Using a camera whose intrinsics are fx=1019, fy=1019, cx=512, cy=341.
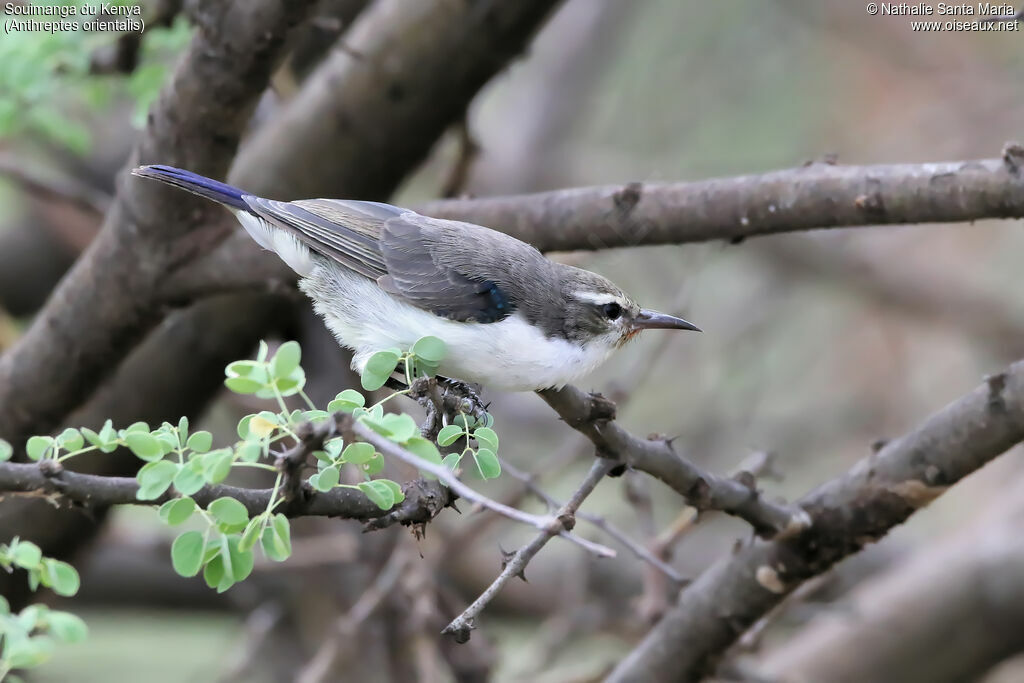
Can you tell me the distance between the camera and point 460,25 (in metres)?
4.17

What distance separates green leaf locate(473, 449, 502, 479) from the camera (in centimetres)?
230

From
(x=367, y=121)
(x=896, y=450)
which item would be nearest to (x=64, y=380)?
(x=367, y=121)

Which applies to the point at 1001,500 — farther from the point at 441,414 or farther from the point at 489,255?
the point at 441,414

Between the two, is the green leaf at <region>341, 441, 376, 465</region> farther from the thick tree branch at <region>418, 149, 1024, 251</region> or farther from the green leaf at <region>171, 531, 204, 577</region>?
the thick tree branch at <region>418, 149, 1024, 251</region>

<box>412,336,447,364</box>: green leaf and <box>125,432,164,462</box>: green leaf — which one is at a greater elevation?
<box>125,432,164,462</box>: green leaf

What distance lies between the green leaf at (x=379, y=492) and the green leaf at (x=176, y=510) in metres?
0.32

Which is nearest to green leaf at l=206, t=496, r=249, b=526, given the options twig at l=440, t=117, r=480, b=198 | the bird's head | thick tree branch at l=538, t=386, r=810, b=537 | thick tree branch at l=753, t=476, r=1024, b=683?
thick tree branch at l=538, t=386, r=810, b=537

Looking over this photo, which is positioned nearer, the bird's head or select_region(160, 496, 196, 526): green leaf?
select_region(160, 496, 196, 526): green leaf

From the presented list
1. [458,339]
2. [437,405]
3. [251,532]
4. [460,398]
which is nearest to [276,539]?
[251,532]

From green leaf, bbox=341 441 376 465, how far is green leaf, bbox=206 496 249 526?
0.22m

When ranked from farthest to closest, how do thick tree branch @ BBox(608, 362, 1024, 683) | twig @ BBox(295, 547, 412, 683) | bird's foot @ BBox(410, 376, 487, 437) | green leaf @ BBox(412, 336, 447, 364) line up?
twig @ BBox(295, 547, 412, 683) < thick tree branch @ BBox(608, 362, 1024, 683) < green leaf @ BBox(412, 336, 447, 364) < bird's foot @ BBox(410, 376, 487, 437)

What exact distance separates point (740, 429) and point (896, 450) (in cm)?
381

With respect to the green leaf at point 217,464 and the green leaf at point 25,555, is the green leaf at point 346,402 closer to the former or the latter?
the green leaf at point 217,464

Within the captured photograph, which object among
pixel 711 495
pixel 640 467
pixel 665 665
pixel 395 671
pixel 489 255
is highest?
pixel 489 255
